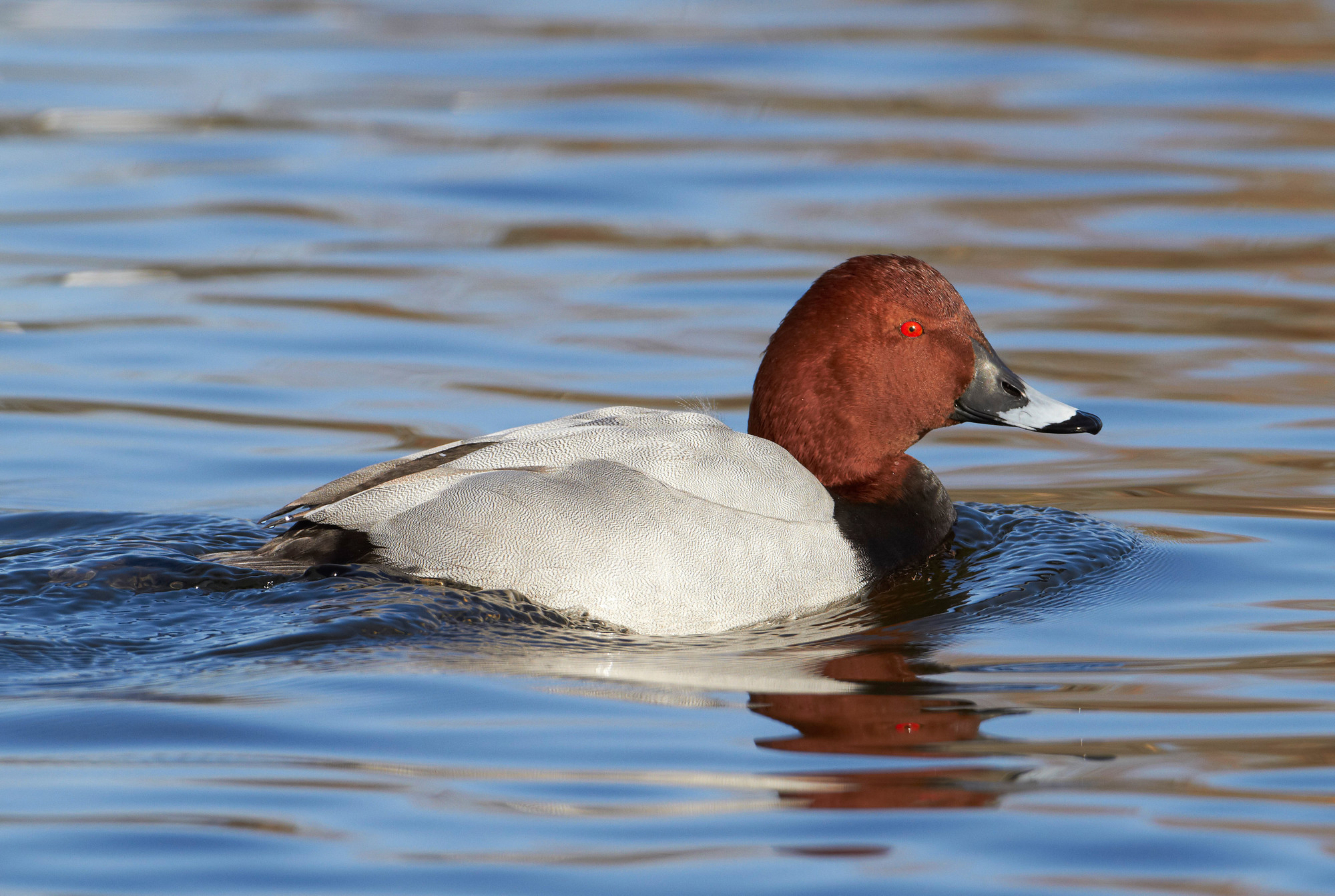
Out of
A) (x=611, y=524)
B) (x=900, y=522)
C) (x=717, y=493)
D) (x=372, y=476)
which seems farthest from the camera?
(x=900, y=522)

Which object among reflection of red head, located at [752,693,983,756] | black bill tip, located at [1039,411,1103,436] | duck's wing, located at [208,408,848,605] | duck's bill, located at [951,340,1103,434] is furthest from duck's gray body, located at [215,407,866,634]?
black bill tip, located at [1039,411,1103,436]

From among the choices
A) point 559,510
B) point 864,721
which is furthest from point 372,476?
point 864,721

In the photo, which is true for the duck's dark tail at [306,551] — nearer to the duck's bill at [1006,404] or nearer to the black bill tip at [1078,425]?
the duck's bill at [1006,404]

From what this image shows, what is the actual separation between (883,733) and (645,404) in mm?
3709

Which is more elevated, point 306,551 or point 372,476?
point 372,476

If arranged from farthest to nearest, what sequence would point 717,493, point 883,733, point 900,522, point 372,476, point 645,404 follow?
point 645,404 → point 900,522 → point 372,476 → point 717,493 → point 883,733

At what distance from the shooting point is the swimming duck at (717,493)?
5426 millimetres

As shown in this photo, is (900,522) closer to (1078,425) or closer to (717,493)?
(1078,425)

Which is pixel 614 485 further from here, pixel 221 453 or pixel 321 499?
pixel 221 453

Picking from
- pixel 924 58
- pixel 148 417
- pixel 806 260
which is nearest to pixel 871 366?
pixel 148 417

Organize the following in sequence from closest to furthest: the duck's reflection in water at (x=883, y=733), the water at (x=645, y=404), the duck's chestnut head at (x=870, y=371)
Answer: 1. the water at (x=645, y=404)
2. the duck's reflection in water at (x=883, y=733)
3. the duck's chestnut head at (x=870, y=371)

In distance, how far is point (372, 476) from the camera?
5695 millimetres

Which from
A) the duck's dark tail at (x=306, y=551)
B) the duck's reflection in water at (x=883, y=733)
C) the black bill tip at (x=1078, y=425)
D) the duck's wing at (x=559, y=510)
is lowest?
the duck's reflection in water at (x=883, y=733)

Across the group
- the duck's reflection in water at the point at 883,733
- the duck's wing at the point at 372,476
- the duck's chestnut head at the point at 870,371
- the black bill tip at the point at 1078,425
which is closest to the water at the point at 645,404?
the duck's reflection in water at the point at 883,733
